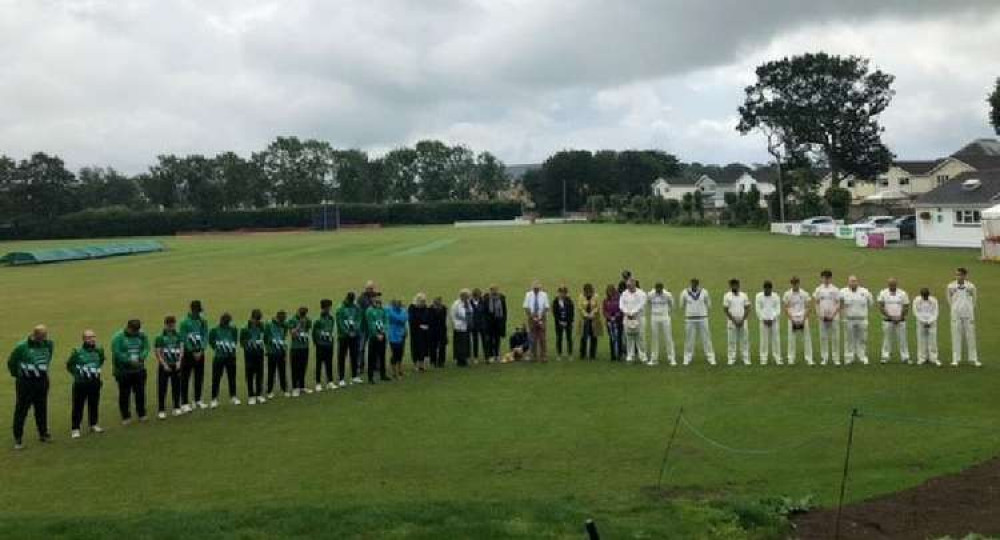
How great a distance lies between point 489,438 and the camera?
43.9 feet

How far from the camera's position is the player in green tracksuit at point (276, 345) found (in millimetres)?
17109

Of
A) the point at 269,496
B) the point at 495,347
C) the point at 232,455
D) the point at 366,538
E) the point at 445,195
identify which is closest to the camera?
the point at 366,538

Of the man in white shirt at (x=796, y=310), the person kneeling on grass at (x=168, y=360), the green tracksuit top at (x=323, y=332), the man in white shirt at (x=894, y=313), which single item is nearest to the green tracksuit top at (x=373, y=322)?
the green tracksuit top at (x=323, y=332)

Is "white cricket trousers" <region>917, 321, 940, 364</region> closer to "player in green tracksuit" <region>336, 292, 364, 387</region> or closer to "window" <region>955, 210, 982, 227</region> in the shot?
"player in green tracksuit" <region>336, 292, 364, 387</region>

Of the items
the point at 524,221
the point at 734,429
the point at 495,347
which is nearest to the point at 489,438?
the point at 734,429

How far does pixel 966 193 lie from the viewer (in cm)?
5172

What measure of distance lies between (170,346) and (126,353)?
2.73 feet

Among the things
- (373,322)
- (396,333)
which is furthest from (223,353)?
(396,333)

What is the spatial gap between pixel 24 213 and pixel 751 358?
129776mm

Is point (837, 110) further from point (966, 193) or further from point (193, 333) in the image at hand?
point (193, 333)

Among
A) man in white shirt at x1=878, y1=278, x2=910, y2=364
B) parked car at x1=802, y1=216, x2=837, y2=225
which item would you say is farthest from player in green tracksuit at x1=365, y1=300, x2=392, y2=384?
parked car at x1=802, y1=216, x2=837, y2=225

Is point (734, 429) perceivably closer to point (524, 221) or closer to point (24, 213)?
point (524, 221)

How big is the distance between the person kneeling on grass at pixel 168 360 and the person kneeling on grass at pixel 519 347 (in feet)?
23.8

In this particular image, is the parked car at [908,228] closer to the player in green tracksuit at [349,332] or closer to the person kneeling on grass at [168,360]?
the player in green tracksuit at [349,332]
